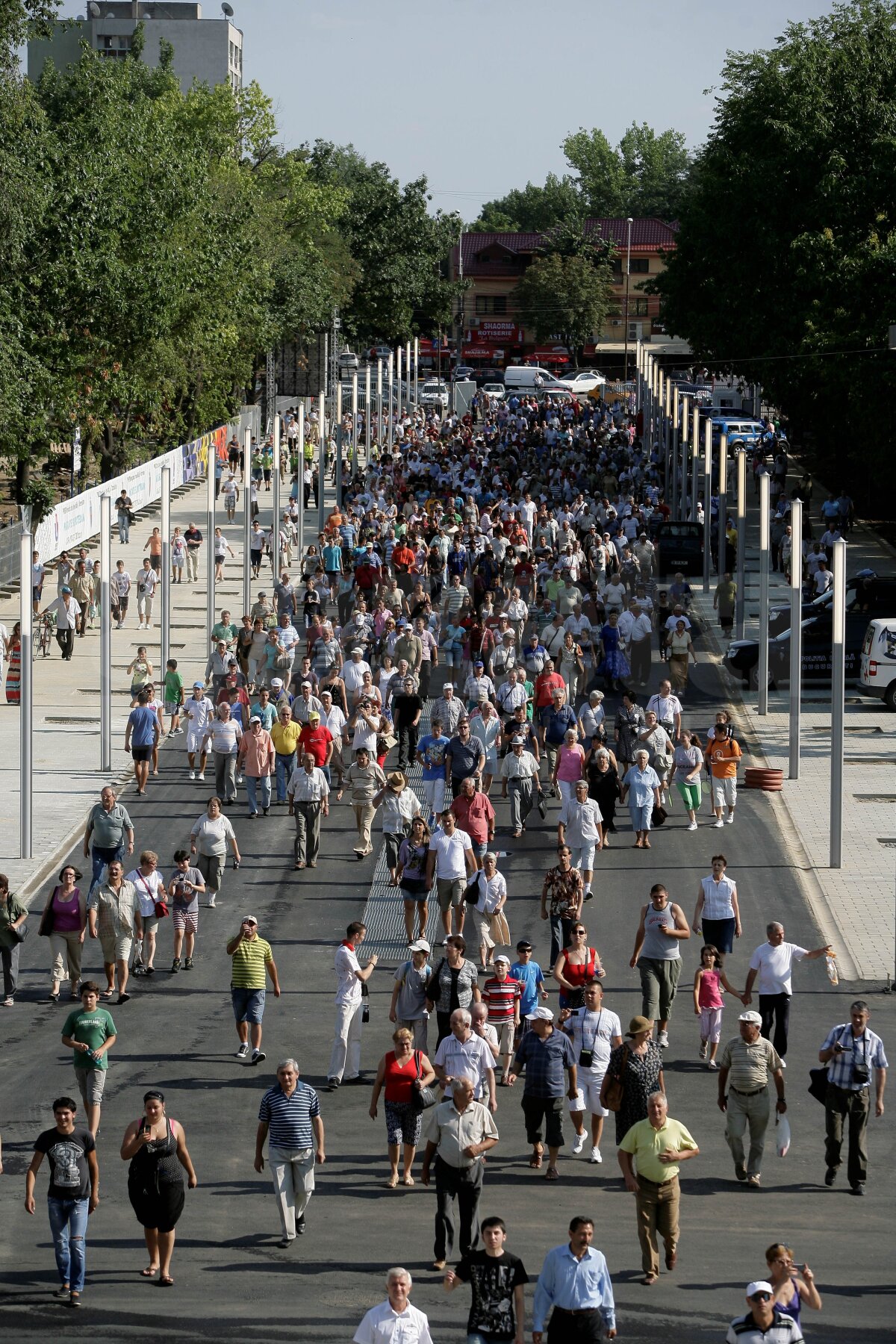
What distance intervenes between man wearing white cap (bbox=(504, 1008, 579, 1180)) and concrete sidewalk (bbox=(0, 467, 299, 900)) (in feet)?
30.0

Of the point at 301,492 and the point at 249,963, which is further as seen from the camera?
the point at 301,492

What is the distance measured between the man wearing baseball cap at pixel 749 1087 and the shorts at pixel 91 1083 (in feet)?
14.4

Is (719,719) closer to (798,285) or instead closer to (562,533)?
(562,533)

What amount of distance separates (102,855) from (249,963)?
5.01 m

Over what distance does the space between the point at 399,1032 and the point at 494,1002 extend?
2.00m

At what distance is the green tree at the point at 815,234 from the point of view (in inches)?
1861

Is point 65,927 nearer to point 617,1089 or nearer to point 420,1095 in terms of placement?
point 420,1095

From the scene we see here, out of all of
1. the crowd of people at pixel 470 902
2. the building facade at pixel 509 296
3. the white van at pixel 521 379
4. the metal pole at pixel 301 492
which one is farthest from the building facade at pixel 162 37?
the crowd of people at pixel 470 902

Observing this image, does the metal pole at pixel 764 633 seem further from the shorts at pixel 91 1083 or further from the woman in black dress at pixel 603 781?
the shorts at pixel 91 1083

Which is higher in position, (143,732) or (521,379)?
(521,379)

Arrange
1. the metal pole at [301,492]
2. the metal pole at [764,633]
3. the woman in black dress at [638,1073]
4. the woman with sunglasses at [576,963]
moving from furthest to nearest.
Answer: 1. the metal pole at [301,492]
2. the metal pole at [764,633]
3. the woman with sunglasses at [576,963]
4. the woman in black dress at [638,1073]

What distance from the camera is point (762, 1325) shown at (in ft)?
30.5

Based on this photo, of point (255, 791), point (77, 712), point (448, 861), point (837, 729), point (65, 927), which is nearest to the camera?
point (65, 927)

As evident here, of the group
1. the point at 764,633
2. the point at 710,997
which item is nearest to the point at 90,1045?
the point at 710,997
